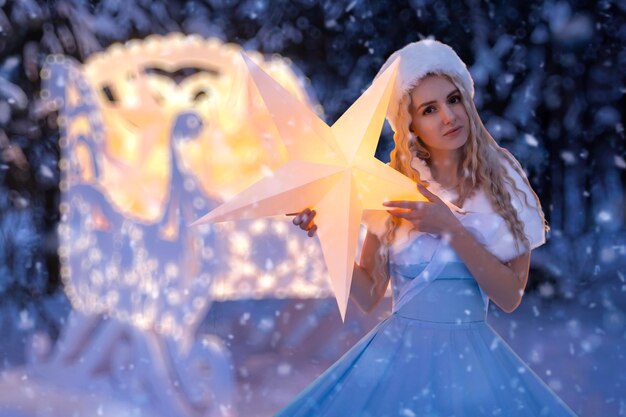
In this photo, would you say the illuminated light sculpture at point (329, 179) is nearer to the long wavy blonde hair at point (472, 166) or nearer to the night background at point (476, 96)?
the long wavy blonde hair at point (472, 166)

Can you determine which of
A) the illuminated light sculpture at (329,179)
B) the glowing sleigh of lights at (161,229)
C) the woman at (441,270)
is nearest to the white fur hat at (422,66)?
the woman at (441,270)

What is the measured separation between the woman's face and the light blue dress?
96mm

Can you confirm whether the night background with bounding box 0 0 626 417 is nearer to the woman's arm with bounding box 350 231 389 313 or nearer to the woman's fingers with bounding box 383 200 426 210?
the woman's arm with bounding box 350 231 389 313

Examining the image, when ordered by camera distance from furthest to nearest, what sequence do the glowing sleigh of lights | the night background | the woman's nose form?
the night background
the glowing sleigh of lights
the woman's nose

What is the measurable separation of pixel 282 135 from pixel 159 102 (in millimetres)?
2316

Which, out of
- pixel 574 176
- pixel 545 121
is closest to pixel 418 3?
pixel 545 121

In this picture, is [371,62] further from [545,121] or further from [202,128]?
[202,128]

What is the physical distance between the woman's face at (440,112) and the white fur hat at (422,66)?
2 cm

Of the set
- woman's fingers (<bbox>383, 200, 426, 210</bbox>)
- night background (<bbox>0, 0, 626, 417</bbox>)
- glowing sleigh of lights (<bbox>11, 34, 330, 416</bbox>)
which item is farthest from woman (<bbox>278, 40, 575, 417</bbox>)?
night background (<bbox>0, 0, 626, 417</bbox>)

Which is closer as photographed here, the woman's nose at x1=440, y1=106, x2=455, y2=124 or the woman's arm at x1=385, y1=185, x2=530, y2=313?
the woman's arm at x1=385, y1=185, x2=530, y2=313

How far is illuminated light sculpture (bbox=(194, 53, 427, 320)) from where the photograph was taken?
1.06 meters

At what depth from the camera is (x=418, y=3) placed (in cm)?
420

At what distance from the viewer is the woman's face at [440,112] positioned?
1.23m

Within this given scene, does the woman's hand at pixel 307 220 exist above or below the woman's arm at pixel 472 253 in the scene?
above
